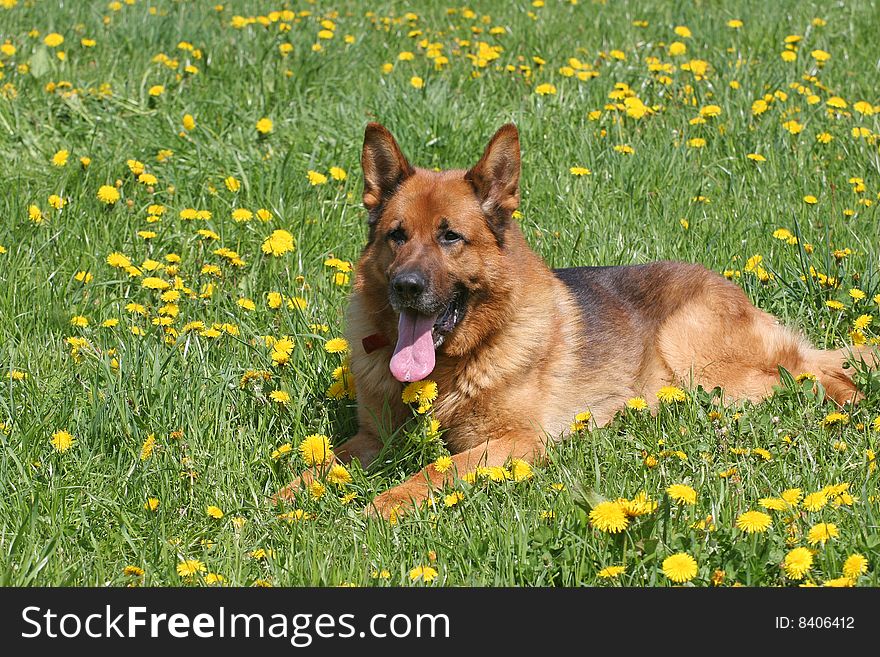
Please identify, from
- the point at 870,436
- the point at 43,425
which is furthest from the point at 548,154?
the point at 43,425

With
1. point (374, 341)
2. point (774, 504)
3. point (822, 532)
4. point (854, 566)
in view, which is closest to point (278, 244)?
point (374, 341)

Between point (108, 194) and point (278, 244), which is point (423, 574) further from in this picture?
point (108, 194)

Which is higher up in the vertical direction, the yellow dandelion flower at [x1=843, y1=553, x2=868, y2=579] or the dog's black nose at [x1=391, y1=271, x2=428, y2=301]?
the yellow dandelion flower at [x1=843, y1=553, x2=868, y2=579]

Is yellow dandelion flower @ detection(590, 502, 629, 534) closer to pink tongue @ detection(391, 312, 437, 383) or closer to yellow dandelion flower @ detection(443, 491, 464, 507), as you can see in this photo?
yellow dandelion flower @ detection(443, 491, 464, 507)

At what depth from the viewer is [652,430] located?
4289mm

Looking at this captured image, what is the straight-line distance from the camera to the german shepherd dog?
4367 millimetres

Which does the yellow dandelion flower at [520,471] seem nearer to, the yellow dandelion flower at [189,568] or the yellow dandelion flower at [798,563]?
the yellow dandelion flower at [798,563]

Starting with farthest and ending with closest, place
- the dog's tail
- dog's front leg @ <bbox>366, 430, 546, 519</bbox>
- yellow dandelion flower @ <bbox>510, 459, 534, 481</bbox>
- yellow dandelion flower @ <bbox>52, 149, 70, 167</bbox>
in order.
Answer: yellow dandelion flower @ <bbox>52, 149, 70, 167</bbox> < the dog's tail < dog's front leg @ <bbox>366, 430, 546, 519</bbox> < yellow dandelion flower @ <bbox>510, 459, 534, 481</bbox>

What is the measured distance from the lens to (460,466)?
432 cm

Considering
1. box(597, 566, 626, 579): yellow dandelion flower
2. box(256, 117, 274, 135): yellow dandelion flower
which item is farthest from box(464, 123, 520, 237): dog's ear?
box(256, 117, 274, 135): yellow dandelion flower

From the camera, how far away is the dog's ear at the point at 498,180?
441 centimetres

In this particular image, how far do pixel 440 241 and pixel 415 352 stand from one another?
47 cm

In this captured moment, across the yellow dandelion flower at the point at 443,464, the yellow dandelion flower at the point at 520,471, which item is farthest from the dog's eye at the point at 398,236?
the yellow dandelion flower at the point at 520,471

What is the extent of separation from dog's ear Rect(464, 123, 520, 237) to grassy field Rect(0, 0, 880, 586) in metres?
0.95
